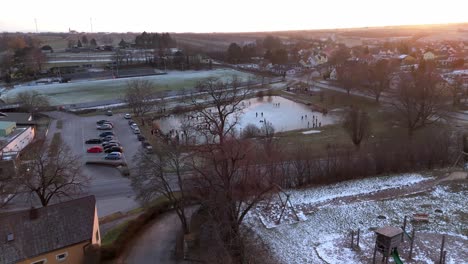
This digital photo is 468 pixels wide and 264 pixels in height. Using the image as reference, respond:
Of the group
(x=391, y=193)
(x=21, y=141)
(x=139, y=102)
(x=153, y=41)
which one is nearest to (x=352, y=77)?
(x=139, y=102)

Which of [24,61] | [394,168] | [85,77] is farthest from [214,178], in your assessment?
[24,61]

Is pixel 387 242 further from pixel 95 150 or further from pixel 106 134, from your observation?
pixel 106 134

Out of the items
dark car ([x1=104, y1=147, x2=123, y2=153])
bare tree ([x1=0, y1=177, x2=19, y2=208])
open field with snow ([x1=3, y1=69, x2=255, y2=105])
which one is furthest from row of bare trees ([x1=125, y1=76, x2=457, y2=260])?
open field with snow ([x1=3, y1=69, x2=255, y2=105])

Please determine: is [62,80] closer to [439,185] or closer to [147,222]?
[147,222]

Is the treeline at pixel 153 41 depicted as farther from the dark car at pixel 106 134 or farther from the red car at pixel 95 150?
the red car at pixel 95 150

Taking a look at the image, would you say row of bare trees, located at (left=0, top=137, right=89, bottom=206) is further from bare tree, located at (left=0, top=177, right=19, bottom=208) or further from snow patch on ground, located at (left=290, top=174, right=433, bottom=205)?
snow patch on ground, located at (left=290, top=174, right=433, bottom=205)

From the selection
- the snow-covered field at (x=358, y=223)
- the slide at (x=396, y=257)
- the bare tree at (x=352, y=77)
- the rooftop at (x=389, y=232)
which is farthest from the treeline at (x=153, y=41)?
the slide at (x=396, y=257)
